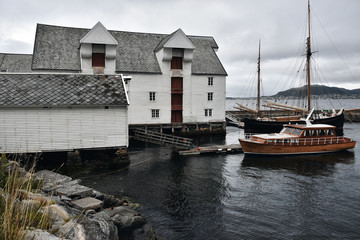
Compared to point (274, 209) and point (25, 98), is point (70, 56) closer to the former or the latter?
point (25, 98)

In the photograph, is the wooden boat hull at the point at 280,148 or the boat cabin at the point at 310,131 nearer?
the wooden boat hull at the point at 280,148

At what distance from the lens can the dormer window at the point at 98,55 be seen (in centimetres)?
3581

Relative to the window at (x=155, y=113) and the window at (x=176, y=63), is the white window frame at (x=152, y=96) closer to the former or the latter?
the window at (x=155, y=113)

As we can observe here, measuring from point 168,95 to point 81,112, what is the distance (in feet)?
63.8

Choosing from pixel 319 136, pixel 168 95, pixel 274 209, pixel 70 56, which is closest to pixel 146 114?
pixel 168 95

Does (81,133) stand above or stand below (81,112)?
below

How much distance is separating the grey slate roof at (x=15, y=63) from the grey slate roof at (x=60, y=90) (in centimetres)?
2515

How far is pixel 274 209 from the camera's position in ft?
48.8

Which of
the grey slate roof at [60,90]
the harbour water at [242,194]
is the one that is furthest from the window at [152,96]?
the grey slate roof at [60,90]

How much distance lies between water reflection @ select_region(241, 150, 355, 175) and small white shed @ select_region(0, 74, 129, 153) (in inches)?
474

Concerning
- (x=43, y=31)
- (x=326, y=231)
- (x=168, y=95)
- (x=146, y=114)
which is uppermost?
(x=43, y=31)

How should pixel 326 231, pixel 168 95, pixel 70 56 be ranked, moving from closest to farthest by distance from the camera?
pixel 326 231
pixel 70 56
pixel 168 95

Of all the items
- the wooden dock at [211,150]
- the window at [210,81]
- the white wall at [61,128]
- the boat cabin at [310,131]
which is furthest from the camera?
the window at [210,81]

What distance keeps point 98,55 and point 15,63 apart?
18.2 m
